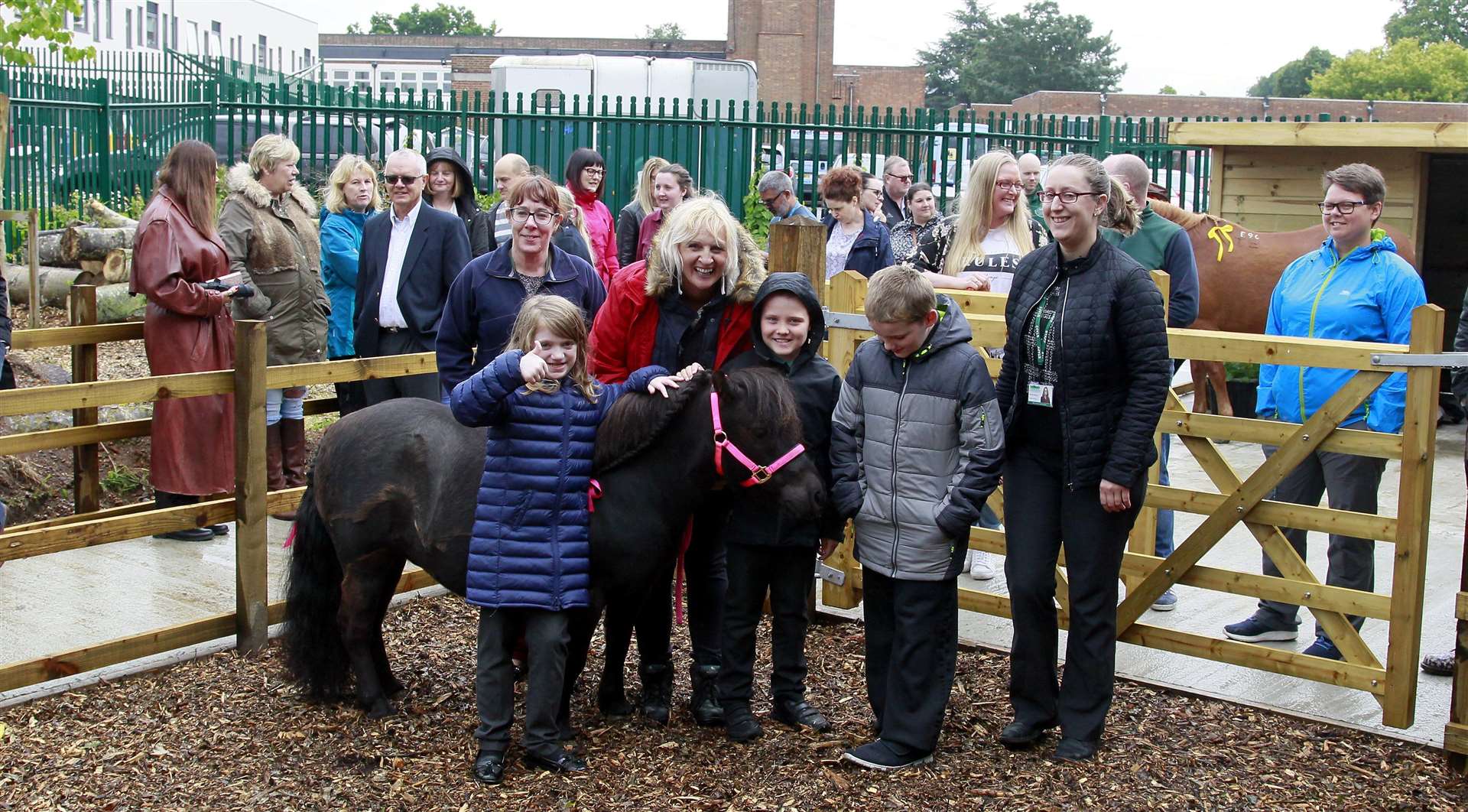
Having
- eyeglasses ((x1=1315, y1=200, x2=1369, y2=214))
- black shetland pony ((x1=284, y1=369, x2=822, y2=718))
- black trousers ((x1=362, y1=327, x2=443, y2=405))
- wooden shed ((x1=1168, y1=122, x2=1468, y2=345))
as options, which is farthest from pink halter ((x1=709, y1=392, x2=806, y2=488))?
wooden shed ((x1=1168, y1=122, x2=1468, y2=345))

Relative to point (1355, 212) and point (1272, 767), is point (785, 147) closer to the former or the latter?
point (1355, 212)

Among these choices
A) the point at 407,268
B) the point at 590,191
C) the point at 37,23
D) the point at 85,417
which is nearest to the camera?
the point at 85,417

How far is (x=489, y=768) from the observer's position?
4309 mm

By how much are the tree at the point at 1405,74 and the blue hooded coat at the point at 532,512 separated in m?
78.8

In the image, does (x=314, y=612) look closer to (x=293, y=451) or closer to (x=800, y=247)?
(x=800, y=247)

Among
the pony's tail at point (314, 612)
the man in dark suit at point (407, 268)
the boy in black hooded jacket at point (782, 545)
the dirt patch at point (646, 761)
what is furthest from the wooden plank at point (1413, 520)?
the man in dark suit at point (407, 268)

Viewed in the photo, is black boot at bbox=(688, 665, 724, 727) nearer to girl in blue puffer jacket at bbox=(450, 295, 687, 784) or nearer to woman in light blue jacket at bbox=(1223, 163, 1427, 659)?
girl in blue puffer jacket at bbox=(450, 295, 687, 784)

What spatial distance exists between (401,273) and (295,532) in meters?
2.30

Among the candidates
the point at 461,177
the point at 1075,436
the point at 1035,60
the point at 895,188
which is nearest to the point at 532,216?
the point at 1075,436

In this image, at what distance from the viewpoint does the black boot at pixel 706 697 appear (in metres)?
4.83

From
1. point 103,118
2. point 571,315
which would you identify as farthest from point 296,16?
point 571,315

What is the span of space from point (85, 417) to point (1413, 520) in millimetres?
6209

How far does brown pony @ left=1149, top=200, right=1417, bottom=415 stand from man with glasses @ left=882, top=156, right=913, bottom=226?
2.51 metres

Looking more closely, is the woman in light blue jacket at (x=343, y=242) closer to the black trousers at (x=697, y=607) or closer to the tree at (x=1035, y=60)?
the black trousers at (x=697, y=607)
